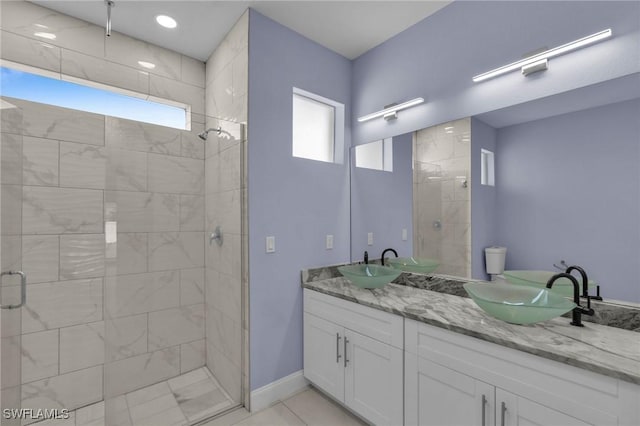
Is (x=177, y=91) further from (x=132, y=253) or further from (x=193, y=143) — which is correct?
(x=132, y=253)

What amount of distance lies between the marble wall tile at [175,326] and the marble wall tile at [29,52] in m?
1.95

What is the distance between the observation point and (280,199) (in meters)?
2.26

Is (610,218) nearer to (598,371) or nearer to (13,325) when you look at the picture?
(598,371)

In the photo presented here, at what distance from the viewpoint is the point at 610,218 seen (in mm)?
1424

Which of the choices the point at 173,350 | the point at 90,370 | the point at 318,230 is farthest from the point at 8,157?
the point at 318,230

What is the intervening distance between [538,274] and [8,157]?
10.4 feet

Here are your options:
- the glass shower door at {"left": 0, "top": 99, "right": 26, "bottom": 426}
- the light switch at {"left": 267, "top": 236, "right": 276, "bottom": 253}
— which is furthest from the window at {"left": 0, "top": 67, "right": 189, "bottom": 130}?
the light switch at {"left": 267, "top": 236, "right": 276, "bottom": 253}

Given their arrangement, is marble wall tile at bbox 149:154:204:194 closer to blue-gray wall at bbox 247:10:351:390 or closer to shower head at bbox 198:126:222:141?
shower head at bbox 198:126:222:141

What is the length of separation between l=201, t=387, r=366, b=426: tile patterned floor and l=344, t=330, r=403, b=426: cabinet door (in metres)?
0.16

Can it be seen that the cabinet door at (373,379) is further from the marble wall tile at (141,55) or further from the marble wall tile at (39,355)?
the marble wall tile at (141,55)

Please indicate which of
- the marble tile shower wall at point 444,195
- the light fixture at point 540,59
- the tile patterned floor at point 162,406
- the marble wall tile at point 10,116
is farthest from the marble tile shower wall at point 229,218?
the light fixture at point 540,59

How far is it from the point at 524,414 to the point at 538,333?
0.33 m

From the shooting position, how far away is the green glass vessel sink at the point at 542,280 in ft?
4.96

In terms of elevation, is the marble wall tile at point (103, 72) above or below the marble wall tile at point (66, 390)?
above
